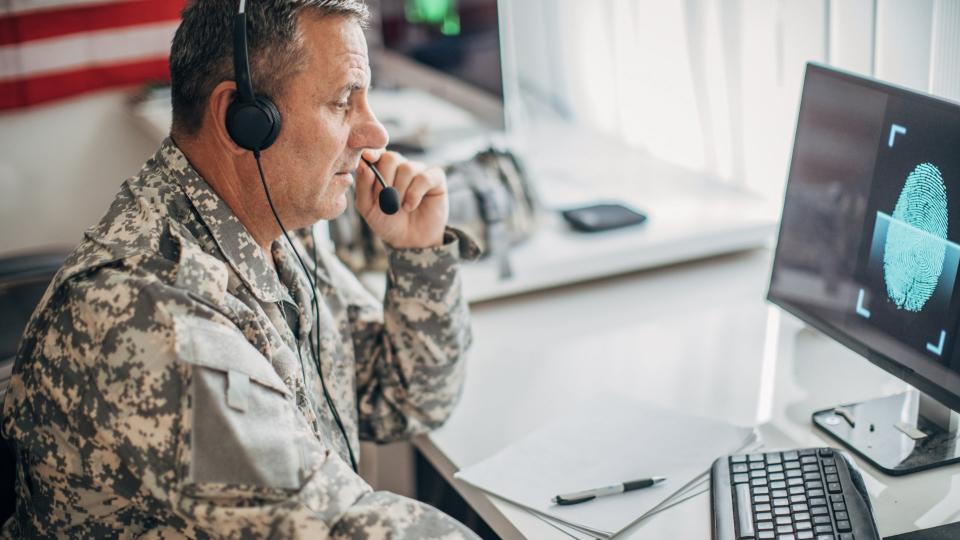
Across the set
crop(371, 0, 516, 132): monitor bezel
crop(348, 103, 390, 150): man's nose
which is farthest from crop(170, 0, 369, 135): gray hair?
crop(371, 0, 516, 132): monitor bezel

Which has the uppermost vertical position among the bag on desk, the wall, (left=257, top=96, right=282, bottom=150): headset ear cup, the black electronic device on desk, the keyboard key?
(left=257, top=96, right=282, bottom=150): headset ear cup

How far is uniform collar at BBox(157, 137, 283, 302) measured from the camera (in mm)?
1047

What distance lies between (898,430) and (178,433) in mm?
807

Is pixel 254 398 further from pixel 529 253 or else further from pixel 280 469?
pixel 529 253

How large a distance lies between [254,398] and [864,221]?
71 cm

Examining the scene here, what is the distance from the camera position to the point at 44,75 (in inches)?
119

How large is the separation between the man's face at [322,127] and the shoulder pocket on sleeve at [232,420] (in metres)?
0.23

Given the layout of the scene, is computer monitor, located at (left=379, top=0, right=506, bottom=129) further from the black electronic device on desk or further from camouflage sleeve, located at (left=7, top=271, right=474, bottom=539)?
camouflage sleeve, located at (left=7, top=271, right=474, bottom=539)

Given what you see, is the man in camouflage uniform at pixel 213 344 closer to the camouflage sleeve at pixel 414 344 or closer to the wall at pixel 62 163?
the camouflage sleeve at pixel 414 344

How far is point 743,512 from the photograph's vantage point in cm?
100

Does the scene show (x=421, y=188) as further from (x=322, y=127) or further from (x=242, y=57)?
(x=242, y=57)

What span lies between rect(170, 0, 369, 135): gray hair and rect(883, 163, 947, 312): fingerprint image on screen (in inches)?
25.2

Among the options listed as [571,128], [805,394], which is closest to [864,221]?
[805,394]

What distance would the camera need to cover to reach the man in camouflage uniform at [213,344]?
86cm
